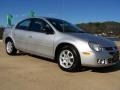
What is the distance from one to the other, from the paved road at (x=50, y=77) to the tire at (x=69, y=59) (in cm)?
18

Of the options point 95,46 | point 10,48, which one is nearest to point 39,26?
point 10,48

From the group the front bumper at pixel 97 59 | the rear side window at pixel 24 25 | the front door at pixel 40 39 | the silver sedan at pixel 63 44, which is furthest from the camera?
the rear side window at pixel 24 25

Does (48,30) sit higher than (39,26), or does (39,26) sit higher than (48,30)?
(39,26)

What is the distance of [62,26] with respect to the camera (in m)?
8.66

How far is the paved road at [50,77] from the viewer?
5.85 metres

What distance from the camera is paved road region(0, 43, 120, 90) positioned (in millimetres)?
5846

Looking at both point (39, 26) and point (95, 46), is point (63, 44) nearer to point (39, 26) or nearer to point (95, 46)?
point (95, 46)

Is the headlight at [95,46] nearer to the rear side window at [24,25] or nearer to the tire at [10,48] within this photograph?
the rear side window at [24,25]

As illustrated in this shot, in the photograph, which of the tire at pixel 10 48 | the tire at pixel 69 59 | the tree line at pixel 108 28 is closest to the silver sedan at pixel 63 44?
the tire at pixel 69 59

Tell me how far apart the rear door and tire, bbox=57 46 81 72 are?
68.8 inches

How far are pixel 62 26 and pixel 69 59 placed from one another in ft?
4.78

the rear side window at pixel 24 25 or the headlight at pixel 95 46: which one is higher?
the rear side window at pixel 24 25

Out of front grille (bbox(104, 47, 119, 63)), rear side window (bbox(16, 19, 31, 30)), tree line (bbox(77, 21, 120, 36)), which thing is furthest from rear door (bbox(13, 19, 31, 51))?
tree line (bbox(77, 21, 120, 36))

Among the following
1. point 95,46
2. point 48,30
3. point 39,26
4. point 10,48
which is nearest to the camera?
point 95,46
